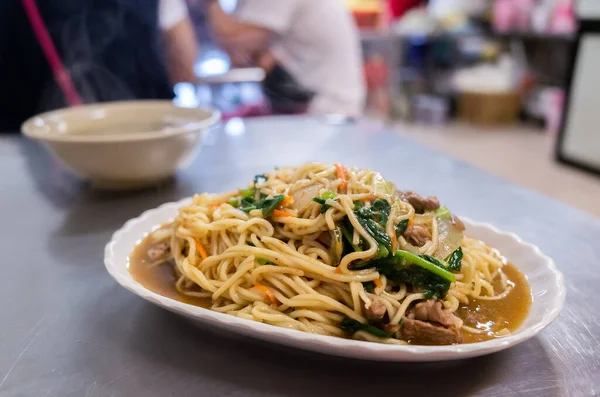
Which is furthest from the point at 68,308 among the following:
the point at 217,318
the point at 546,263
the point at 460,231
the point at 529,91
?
the point at 529,91

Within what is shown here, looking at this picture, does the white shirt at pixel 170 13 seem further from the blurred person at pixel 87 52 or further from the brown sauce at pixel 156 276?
the brown sauce at pixel 156 276

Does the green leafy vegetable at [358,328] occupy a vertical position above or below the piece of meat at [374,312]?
below

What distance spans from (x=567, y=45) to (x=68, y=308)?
7.09 metres

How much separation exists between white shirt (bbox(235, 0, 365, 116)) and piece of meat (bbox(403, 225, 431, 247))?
257 cm

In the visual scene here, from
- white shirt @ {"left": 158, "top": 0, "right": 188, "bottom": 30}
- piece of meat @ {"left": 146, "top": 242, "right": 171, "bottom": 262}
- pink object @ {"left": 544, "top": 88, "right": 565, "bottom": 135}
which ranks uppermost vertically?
white shirt @ {"left": 158, "top": 0, "right": 188, "bottom": 30}

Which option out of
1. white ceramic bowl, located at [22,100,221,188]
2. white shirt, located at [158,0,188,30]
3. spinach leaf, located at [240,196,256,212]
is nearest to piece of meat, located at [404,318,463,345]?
spinach leaf, located at [240,196,256,212]

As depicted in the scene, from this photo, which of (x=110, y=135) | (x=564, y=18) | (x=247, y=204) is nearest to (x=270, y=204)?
(x=247, y=204)

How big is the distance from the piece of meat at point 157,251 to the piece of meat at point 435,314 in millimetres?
620

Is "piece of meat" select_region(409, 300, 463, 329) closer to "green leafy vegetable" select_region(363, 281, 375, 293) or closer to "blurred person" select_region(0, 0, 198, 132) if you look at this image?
"green leafy vegetable" select_region(363, 281, 375, 293)

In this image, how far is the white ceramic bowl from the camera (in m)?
1.61

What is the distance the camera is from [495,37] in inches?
281

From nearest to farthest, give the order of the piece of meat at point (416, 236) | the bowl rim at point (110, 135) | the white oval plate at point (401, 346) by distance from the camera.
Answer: the white oval plate at point (401, 346) → the piece of meat at point (416, 236) → the bowl rim at point (110, 135)

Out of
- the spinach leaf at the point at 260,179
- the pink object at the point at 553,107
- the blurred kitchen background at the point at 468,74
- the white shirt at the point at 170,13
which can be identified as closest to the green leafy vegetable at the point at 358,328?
the spinach leaf at the point at 260,179

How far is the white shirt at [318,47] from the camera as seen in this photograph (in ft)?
10.8
